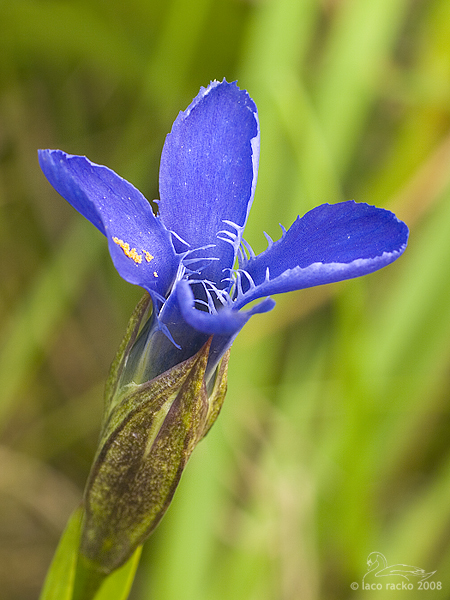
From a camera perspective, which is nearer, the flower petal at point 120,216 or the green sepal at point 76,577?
the flower petal at point 120,216

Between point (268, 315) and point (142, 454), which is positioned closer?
point (142, 454)

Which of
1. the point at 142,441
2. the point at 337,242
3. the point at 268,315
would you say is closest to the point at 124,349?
the point at 142,441

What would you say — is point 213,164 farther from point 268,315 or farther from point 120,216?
point 268,315

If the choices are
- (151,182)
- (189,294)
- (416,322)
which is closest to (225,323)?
(189,294)

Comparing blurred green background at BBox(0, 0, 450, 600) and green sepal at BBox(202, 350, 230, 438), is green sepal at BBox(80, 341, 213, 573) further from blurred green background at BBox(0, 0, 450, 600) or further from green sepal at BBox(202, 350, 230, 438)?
blurred green background at BBox(0, 0, 450, 600)

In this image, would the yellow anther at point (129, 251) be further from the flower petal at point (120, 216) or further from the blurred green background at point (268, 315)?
the blurred green background at point (268, 315)

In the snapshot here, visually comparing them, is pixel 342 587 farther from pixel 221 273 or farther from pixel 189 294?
pixel 189 294

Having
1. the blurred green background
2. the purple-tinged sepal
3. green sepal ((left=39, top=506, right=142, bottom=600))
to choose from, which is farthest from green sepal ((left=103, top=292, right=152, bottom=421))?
the blurred green background

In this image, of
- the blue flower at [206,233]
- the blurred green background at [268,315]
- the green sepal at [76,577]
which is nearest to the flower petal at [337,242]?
the blue flower at [206,233]
